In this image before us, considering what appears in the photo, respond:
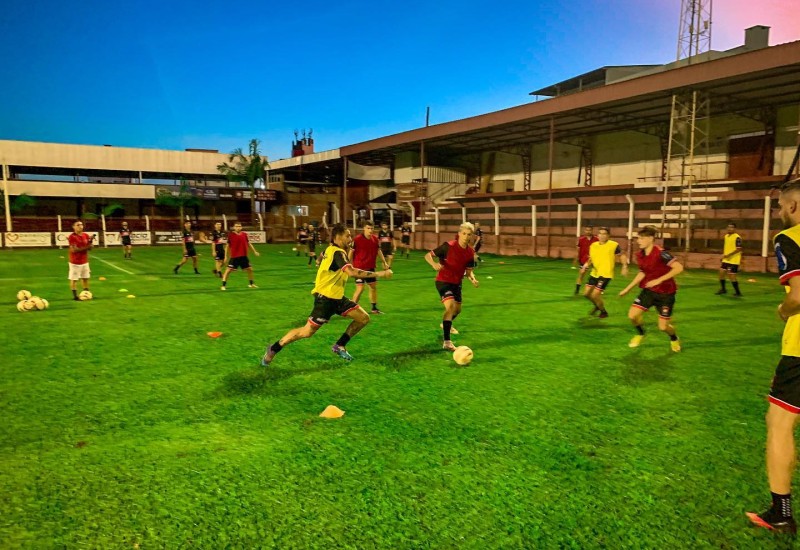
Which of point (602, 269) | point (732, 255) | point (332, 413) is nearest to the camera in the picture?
point (332, 413)

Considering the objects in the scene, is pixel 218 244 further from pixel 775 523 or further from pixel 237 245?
pixel 775 523

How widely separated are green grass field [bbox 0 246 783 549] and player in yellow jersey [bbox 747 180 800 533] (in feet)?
0.69

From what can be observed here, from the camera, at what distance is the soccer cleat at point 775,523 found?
330 cm

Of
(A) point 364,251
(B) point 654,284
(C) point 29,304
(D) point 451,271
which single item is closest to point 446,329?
(D) point 451,271

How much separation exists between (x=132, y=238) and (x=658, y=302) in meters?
41.9

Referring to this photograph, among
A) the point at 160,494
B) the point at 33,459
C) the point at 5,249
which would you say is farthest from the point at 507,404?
the point at 5,249

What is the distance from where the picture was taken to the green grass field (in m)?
3.37

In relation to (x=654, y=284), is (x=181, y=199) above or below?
above

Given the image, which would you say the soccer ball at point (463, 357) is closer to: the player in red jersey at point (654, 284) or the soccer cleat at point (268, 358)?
the soccer cleat at point (268, 358)

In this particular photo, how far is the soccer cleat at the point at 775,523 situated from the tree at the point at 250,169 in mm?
54238

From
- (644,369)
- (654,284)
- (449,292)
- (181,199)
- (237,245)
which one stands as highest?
(181,199)

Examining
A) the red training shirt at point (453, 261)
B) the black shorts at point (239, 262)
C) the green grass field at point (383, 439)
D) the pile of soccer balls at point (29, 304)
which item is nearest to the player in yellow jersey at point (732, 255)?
the green grass field at point (383, 439)

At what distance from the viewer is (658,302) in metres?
8.07

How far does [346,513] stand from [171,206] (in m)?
58.8
